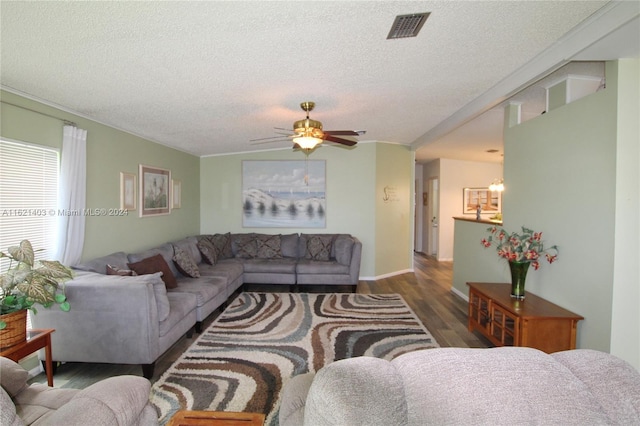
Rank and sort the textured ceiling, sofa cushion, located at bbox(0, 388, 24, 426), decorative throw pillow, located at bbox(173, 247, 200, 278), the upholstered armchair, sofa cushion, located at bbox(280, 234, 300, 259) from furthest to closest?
sofa cushion, located at bbox(280, 234, 300, 259) → decorative throw pillow, located at bbox(173, 247, 200, 278) → the textured ceiling → the upholstered armchair → sofa cushion, located at bbox(0, 388, 24, 426)

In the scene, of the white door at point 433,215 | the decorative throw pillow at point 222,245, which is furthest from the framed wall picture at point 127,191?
the white door at point 433,215

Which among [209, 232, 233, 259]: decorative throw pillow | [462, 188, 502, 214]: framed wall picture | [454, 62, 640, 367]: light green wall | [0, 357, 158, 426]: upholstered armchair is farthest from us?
[462, 188, 502, 214]: framed wall picture

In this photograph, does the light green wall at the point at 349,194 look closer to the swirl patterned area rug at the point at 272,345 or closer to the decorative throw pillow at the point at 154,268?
the swirl patterned area rug at the point at 272,345

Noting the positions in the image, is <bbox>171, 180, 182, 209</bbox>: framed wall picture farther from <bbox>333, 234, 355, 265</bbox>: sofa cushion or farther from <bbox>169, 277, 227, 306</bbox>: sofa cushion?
<bbox>333, 234, 355, 265</bbox>: sofa cushion

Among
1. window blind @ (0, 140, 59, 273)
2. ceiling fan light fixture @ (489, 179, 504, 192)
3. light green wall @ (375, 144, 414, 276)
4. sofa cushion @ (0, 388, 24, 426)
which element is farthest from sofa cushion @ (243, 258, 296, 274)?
ceiling fan light fixture @ (489, 179, 504, 192)

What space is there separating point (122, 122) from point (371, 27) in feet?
10.1

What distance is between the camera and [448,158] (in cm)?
773

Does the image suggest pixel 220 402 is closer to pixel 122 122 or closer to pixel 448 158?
pixel 122 122

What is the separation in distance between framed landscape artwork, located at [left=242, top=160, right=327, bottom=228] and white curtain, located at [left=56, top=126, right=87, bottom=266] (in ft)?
9.91

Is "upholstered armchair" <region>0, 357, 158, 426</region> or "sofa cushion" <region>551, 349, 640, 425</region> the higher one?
"sofa cushion" <region>551, 349, 640, 425</region>

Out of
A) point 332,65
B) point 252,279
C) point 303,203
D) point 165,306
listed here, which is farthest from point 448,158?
point 165,306

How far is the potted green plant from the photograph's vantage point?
75.4 inches

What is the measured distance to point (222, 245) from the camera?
527 centimetres

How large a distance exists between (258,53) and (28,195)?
2.35m
